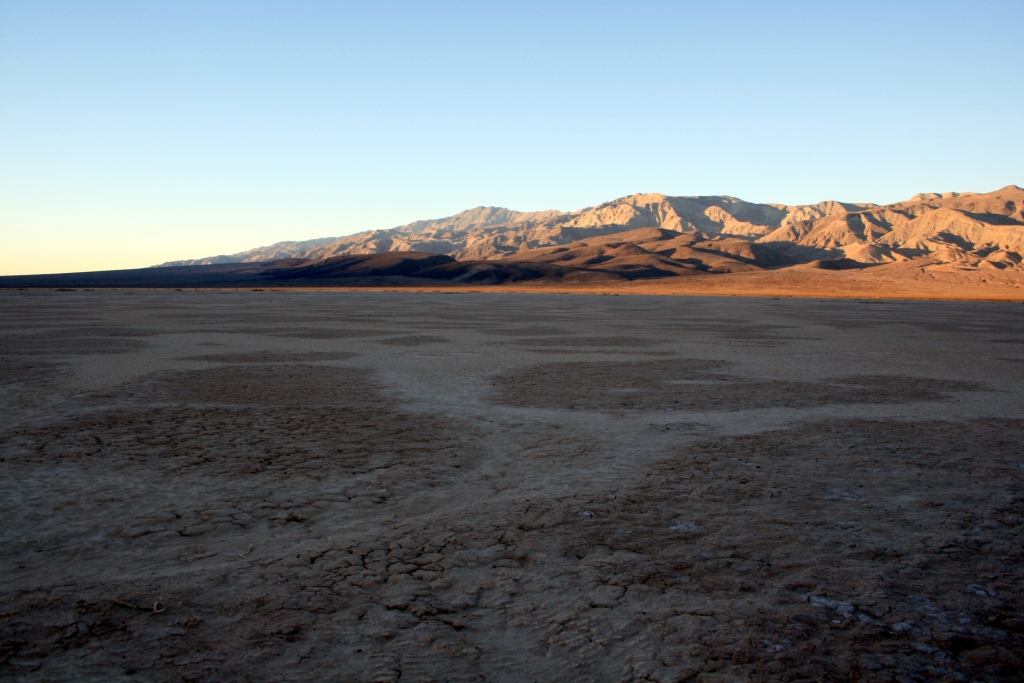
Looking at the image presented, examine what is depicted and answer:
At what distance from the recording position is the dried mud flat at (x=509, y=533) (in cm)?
303

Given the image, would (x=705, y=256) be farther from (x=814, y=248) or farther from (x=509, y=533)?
(x=509, y=533)

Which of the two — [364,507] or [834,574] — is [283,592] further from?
[834,574]

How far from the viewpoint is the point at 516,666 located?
2930mm

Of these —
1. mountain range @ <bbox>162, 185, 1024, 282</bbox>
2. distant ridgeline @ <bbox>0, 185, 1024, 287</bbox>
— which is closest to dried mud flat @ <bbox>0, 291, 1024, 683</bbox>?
mountain range @ <bbox>162, 185, 1024, 282</bbox>

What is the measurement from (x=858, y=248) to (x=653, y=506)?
13133cm

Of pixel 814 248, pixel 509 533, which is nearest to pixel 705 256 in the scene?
pixel 814 248

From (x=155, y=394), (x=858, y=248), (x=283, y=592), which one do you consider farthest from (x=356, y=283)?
(x=283, y=592)

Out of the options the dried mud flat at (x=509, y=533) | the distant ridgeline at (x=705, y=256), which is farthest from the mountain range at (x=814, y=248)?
the dried mud flat at (x=509, y=533)

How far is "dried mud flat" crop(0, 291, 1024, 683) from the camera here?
3.03 meters

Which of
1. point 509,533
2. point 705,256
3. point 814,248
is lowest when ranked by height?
point 509,533

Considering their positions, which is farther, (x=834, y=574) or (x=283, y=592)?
(x=834, y=574)

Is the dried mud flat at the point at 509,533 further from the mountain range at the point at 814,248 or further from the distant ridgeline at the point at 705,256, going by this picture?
the distant ridgeline at the point at 705,256

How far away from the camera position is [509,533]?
4289 mm

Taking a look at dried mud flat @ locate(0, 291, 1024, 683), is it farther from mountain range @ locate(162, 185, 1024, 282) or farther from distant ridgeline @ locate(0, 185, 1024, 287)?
distant ridgeline @ locate(0, 185, 1024, 287)
